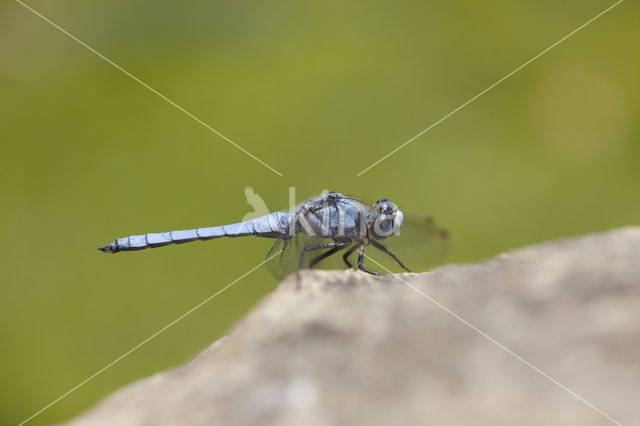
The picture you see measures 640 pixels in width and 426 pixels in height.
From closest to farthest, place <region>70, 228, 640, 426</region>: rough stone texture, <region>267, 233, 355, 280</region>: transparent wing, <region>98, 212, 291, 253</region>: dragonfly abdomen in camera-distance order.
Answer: <region>70, 228, 640, 426</region>: rough stone texture
<region>267, 233, 355, 280</region>: transparent wing
<region>98, 212, 291, 253</region>: dragonfly abdomen

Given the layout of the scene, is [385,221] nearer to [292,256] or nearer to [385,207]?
[385,207]

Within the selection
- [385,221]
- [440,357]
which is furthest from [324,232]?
[440,357]

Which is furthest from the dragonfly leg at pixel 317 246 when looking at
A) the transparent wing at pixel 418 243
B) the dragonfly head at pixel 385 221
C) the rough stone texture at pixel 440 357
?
the rough stone texture at pixel 440 357

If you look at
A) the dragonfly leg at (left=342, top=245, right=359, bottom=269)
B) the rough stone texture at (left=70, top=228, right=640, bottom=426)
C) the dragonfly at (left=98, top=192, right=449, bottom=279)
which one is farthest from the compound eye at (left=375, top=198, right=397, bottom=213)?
the rough stone texture at (left=70, top=228, right=640, bottom=426)

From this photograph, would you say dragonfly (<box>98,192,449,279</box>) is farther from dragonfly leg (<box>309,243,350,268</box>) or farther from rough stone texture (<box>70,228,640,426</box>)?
rough stone texture (<box>70,228,640,426</box>)

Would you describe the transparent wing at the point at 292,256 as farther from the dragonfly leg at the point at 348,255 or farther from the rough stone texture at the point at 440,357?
the rough stone texture at the point at 440,357

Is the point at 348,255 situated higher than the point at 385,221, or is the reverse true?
the point at 385,221
